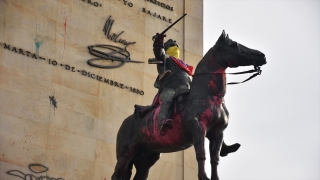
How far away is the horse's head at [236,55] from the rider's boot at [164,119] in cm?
125

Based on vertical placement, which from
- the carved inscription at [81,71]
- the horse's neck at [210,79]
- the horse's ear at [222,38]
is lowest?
the horse's neck at [210,79]

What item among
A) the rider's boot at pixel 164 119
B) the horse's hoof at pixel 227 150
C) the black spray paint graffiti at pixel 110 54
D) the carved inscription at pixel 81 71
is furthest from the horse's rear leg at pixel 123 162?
the black spray paint graffiti at pixel 110 54

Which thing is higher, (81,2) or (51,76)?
(81,2)

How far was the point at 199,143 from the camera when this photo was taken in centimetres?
1962

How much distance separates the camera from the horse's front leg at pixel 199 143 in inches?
770

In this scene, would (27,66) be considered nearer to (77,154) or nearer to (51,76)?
(51,76)

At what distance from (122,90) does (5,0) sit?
3.19 meters

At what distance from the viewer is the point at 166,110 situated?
20281 millimetres

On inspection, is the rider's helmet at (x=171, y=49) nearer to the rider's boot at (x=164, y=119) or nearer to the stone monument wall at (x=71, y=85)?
the rider's boot at (x=164, y=119)

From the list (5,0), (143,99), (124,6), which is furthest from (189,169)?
(5,0)

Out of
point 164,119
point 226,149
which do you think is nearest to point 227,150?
point 226,149

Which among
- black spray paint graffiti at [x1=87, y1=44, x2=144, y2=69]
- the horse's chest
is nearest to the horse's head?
the horse's chest

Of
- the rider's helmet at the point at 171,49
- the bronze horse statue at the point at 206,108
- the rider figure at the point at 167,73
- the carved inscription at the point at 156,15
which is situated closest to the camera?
the bronze horse statue at the point at 206,108

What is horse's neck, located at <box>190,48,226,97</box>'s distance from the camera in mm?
20062
